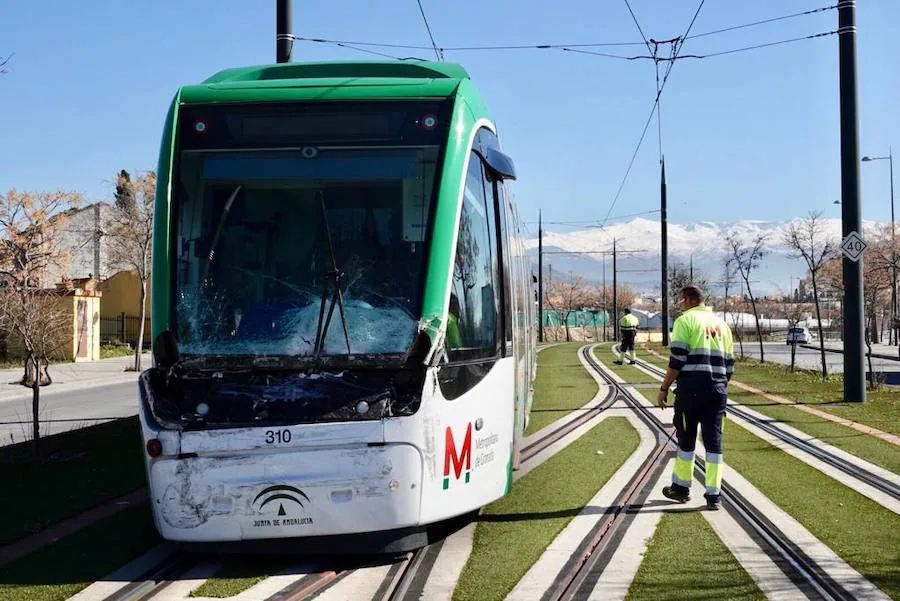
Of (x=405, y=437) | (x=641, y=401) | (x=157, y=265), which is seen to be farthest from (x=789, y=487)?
(x=641, y=401)

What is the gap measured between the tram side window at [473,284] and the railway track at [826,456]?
393cm

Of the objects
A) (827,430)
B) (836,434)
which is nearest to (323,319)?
(836,434)

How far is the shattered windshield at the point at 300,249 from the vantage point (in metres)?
6.59

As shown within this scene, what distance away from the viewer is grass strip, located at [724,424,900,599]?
6.32 meters

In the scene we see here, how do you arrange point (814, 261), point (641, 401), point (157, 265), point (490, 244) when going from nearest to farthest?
point (157, 265)
point (490, 244)
point (641, 401)
point (814, 261)

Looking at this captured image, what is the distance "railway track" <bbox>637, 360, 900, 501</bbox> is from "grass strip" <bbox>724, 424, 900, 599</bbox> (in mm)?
298

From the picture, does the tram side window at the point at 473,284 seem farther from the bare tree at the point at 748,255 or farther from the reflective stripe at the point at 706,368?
the bare tree at the point at 748,255

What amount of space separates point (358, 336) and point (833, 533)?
372 centimetres

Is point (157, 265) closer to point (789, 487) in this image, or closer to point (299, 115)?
→ point (299, 115)

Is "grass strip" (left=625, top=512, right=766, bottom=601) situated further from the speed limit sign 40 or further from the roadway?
the roadway

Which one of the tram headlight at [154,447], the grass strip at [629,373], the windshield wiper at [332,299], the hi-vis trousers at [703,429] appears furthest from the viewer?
the grass strip at [629,373]

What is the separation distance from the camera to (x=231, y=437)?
6.18 m

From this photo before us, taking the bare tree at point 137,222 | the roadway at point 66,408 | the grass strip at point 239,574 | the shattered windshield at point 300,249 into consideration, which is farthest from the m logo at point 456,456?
the bare tree at point 137,222

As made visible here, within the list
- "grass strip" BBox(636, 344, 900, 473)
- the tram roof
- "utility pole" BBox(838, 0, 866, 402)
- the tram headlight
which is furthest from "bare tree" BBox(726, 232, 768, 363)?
the tram headlight
